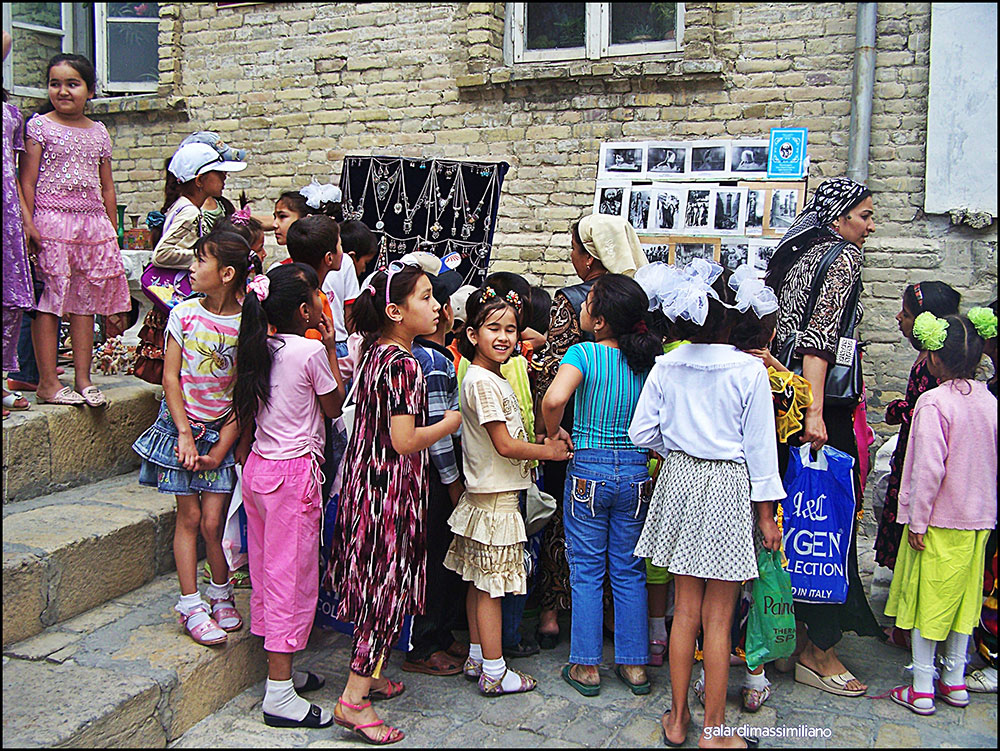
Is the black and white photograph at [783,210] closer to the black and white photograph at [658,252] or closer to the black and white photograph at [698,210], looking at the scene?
the black and white photograph at [698,210]

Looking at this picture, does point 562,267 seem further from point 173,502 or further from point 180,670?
point 180,670

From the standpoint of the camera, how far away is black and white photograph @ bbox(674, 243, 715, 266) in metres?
5.90

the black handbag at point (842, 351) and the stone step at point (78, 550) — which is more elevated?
the black handbag at point (842, 351)

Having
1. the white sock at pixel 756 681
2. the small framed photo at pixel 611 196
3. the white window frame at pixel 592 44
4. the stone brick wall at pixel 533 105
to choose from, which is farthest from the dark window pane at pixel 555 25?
the white sock at pixel 756 681

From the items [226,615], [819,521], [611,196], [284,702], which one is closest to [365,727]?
[284,702]

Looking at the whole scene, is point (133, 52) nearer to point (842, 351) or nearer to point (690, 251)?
point (690, 251)

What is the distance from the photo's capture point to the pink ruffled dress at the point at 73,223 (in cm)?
433

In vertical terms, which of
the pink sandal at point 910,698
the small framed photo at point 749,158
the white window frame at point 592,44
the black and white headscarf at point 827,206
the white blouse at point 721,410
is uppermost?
the white window frame at point 592,44

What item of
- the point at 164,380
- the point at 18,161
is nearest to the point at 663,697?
the point at 164,380

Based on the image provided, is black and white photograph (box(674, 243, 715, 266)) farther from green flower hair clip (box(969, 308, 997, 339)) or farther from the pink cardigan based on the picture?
the pink cardigan

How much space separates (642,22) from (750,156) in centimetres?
163

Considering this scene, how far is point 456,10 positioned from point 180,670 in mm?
5820

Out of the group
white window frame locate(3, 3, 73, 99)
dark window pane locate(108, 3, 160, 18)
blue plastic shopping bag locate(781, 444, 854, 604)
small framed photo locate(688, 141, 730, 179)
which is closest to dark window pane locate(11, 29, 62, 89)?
white window frame locate(3, 3, 73, 99)

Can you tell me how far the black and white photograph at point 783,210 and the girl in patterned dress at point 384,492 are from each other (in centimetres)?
317
